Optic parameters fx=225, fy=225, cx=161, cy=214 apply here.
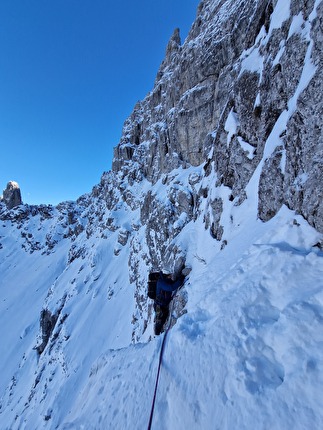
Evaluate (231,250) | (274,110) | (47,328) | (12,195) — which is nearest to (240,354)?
(231,250)

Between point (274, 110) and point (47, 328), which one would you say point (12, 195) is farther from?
point (274, 110)

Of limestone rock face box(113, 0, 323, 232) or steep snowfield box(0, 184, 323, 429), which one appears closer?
steep snowfield box(0, 184, 323, 429)

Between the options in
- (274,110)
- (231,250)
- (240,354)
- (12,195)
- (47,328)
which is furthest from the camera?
(12,195)

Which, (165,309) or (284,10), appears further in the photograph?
(165,309)

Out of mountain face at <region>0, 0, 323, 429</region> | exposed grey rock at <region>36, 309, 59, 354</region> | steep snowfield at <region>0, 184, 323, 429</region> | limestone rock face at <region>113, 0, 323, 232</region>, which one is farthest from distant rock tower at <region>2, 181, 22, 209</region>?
steep snowfield at <region>0, 184, 323, 429</region>

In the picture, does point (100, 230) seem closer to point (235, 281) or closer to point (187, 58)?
point (187, 58)

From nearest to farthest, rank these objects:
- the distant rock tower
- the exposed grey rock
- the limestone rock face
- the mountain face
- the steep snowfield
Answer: the steep snowfield → the mountain face → the limestone rock face → the exposed grey rock → the distant rock tower

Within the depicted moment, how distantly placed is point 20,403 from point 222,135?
124 ft

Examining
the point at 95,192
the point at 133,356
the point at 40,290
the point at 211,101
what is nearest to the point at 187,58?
the point at 211,101

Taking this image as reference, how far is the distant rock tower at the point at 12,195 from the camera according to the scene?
113 metres

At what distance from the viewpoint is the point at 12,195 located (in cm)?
11438

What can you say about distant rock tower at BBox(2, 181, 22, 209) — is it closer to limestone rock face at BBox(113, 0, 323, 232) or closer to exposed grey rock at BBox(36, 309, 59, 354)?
exposed grey rock at BBox(36, 309, 59, 354)

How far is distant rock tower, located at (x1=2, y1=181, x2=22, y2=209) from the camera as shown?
113438 mm

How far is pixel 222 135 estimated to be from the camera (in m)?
11.9
